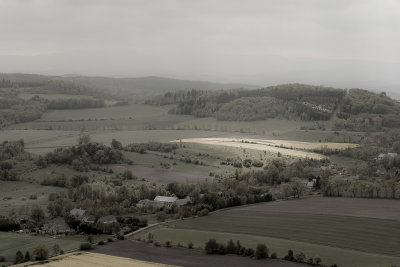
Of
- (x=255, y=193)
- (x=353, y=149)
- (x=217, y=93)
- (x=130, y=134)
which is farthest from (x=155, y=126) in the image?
(x=255, y=193)

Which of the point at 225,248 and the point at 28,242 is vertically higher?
the point at 225,248

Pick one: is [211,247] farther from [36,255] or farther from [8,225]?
[8,225]

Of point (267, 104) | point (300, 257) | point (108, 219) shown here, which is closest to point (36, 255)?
point (108, 219)

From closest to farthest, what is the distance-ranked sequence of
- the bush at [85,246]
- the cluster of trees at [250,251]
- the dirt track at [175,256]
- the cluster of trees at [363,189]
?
the cluster of trees at [250,251]
the dirt track at [175,256]
the bush at [85,246]
the cluster of trees at [363,189]

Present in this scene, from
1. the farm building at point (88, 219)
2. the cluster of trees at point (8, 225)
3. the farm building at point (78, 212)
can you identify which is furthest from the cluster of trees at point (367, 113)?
the cluster of trees at point (8, 225)

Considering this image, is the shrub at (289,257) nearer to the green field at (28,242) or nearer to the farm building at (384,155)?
the green field at (28,242)

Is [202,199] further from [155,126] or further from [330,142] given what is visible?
[155,126]
